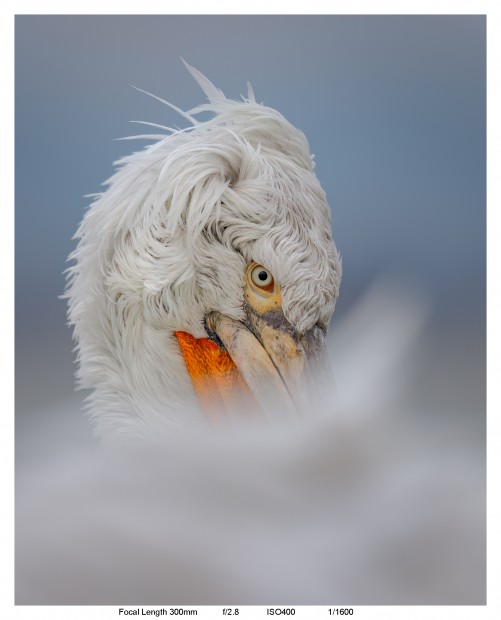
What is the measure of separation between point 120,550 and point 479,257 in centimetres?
141

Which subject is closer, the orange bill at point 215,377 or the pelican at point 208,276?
the pelican at point 208,276

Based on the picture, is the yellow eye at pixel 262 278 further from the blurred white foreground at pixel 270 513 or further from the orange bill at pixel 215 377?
the blurred white foreground at pixel 270 513

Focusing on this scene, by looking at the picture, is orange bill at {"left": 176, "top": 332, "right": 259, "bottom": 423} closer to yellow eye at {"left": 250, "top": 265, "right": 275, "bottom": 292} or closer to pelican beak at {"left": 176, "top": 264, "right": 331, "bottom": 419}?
pelican beak at {"left": 176, "top": 264, "right": 331, "bottom": 419}

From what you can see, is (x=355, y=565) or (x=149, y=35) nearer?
(x=355, y=565)

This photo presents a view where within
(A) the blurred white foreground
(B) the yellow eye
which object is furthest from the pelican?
(A) the blurred white foreground

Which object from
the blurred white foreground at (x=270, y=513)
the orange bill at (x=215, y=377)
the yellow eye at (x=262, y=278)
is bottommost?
the blurred white foreground at (x=270, y=513)

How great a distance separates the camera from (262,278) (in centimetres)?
267

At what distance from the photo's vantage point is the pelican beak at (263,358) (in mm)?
2676

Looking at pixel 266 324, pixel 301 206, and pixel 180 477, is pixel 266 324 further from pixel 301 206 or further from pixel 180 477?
pixel 180 477

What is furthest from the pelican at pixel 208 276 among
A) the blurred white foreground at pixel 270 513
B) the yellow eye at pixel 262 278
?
the blurred white foreground at pixel 270 513

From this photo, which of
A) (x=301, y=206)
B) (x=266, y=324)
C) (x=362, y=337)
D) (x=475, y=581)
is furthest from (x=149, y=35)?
(x=475, y=581)

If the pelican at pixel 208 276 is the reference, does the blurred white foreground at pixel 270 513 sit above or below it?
below

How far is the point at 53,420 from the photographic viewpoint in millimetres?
2920

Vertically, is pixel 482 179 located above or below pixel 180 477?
above
